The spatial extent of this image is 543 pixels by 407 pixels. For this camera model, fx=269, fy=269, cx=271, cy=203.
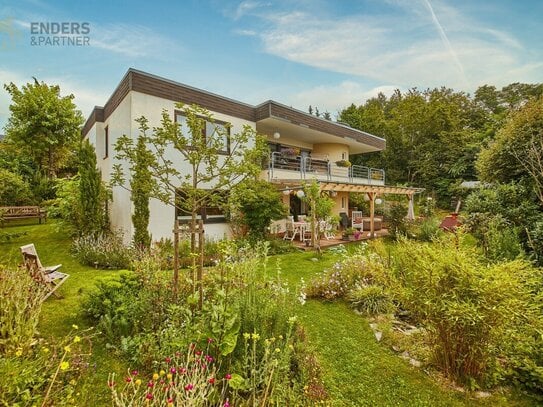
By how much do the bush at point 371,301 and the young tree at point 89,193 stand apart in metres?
9.35

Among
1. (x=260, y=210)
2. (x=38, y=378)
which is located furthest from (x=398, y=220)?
(x=38, y=378)

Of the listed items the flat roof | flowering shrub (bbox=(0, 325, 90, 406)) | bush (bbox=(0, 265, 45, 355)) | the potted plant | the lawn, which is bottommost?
the lawn

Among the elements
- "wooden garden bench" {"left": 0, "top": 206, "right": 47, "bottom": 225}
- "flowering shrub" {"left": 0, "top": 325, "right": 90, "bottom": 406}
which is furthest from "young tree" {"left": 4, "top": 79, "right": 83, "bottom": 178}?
"flowering shrub" {"left": 0, "top": 325, "right": 90, "bottom": 406}

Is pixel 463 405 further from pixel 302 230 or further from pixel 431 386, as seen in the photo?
pixel 302 230

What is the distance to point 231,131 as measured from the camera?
488 inches

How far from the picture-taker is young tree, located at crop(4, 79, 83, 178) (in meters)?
16.6

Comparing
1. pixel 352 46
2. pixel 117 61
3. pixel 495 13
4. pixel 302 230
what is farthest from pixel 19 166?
pixel 495 13

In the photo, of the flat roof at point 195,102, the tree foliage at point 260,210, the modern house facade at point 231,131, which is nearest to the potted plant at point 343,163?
the modern house facade at point 231,131

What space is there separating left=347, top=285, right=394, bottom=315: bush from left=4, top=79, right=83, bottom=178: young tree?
67.6 feet

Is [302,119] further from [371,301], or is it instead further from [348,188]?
[371,301]

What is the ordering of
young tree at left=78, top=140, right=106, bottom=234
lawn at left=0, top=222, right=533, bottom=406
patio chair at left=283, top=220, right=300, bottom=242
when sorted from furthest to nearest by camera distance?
patio chair at left=283, top=220, right=300, bottom=242 → young tree at left=78, top=140, right=106, bottom=234 → lawn at left=0, top=222, right=533, bottom=406

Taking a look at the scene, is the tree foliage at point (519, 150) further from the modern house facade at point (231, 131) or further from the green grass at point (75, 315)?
the green grass at point (75, 315)

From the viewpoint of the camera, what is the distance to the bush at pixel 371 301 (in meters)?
5.59

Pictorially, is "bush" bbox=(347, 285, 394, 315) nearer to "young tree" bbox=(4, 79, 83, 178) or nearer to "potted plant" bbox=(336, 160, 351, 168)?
"potted plant" bbox=(336, 160, 351, 168)
